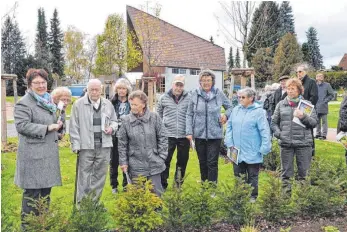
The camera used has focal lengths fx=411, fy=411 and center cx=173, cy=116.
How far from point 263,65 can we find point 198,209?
140 ft

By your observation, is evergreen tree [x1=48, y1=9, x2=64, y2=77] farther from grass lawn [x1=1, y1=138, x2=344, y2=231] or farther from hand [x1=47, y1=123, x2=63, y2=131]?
hand [x1=47, y1=123, x2=63, y2=131]

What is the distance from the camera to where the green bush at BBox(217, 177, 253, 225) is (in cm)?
452

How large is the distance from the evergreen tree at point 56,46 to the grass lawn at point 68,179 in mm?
50583

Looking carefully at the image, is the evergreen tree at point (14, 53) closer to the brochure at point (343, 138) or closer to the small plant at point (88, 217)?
the brochure at point (343, 138)

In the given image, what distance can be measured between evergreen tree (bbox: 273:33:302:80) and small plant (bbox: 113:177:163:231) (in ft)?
134

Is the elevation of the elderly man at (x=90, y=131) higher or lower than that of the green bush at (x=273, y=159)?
higher

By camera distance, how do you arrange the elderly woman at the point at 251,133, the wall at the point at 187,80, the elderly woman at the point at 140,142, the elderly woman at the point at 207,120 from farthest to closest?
the wall at the point at 187,80
the elderly woman at the point at 207,120
the elderly woman at the point at 251,133
the elderly woman at the point at 140,142

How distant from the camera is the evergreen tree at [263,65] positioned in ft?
147

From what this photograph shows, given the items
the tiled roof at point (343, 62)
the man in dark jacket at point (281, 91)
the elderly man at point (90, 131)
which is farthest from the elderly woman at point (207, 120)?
the tiled roof at point (343, 62)

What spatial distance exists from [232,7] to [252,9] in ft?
2.54

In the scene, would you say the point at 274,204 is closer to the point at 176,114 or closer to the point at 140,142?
the point at 140,142

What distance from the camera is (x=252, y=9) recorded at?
608 inches

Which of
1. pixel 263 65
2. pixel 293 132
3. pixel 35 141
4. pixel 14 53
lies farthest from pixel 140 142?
pixel 14 53

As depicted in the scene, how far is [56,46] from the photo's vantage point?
6562 cm
